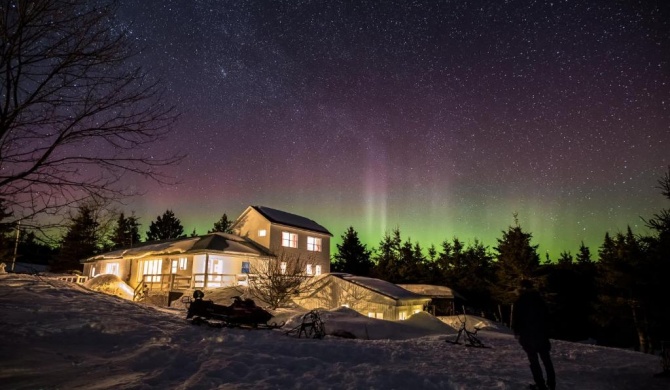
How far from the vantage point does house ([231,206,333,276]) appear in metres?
37.9

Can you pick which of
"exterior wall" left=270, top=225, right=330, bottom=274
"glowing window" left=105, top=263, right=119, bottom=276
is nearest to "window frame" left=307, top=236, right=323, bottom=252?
"exterior wall" left=270, top=225, right=330, bottom=274

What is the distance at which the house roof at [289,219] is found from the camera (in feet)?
127

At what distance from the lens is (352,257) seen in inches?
2534

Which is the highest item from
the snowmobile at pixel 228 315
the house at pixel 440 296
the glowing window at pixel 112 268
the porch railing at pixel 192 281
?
the glowing window at pixel 112 268

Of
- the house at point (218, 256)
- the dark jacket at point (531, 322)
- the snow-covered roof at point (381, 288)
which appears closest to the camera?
the dark jacket at point (531, 322)

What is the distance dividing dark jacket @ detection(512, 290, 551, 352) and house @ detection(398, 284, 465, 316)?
32983 millimetres

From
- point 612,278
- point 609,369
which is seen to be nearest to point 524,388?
point 609,369

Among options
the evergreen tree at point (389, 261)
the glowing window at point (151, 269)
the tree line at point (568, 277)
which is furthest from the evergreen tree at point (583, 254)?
the glowing window at point (151, 269)

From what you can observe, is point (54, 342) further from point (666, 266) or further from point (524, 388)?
point (666, 266)

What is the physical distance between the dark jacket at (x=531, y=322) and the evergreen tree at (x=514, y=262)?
33.7 meters

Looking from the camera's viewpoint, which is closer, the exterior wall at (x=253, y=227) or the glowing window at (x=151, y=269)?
the glowing window at (x=151, y=269)

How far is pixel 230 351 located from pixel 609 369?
32.1 feet

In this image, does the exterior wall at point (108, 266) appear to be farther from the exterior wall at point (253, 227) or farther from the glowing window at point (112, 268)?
the exterior wall at point (253, 227)

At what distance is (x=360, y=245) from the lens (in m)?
65.5
